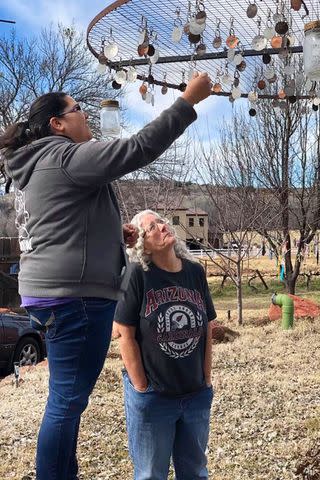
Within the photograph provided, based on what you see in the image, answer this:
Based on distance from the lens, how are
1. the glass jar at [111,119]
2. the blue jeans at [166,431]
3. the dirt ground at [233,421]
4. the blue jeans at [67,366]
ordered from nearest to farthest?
the blue jeans at [67,366] < the blue jeans at [166,431] < the dirt ground at [233,421] < the glass jar at [111,119]

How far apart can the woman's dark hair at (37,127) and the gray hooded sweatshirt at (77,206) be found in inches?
2.1

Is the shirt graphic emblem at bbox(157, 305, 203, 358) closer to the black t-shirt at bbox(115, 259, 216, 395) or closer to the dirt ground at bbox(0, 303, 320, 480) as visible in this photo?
the black t-shirt at bbox(115, 259, 216, 395)

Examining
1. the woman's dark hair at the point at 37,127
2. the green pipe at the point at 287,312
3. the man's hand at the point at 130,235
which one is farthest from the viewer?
the green pipe at the point at 287,312

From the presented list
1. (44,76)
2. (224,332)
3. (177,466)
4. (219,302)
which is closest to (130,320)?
(177,466)

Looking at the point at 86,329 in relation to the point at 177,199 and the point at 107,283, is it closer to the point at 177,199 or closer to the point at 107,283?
the point at 107,283

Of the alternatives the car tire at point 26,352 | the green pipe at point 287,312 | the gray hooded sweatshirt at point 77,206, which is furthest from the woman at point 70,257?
the green pipe at point 287,312

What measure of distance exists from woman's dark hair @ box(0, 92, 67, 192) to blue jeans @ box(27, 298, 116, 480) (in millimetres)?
640

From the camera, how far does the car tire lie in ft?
26.8

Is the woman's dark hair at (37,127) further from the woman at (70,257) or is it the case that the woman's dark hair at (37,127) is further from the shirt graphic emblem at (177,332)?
the shirt graphic emblem at (177,332)

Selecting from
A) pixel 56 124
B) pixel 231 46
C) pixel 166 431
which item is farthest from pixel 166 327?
pixel 231 46

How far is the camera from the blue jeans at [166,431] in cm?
238

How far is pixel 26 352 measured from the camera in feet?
27.2

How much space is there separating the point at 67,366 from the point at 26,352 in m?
6.47

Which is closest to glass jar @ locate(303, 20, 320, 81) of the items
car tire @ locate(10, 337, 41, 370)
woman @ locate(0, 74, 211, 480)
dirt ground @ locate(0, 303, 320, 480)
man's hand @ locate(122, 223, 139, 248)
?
woman @ locate(0, 74, 211, 480)
